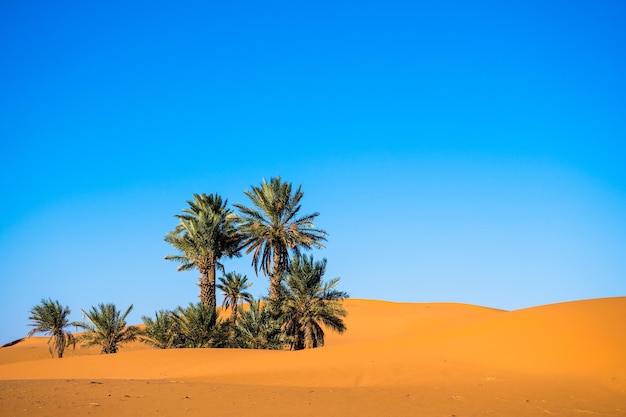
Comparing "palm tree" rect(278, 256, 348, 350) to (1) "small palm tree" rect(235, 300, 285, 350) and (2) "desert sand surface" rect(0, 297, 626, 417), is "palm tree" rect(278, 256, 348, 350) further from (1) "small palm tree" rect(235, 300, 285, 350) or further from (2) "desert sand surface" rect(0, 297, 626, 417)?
(2) "desert sand surface" rect(0, 297, 626, 417)

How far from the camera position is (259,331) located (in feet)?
77.1

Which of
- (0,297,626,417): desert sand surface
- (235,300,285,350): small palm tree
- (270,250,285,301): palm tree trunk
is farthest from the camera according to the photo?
(270,250,285,301): palm tree trunk

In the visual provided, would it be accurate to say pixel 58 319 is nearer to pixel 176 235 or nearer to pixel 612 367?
pixel 176 235

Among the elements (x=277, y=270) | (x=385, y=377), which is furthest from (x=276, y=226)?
(x=385, y=377)

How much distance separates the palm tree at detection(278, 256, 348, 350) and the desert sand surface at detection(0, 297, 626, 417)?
6.27 meters

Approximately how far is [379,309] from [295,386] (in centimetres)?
4302

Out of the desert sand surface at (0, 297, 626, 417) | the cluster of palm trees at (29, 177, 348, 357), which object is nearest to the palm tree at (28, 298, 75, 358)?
the cluster of palm trees at (29, 177, 348, 357)

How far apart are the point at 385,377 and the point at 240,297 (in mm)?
22071

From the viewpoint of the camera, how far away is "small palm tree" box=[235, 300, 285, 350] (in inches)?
918

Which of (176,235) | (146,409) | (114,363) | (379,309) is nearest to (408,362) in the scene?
(146,409)

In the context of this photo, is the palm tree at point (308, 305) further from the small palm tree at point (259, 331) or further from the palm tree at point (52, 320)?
the palm tree at point (52, 320)

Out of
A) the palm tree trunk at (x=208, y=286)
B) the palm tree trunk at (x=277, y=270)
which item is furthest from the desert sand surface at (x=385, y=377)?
the palm tree trunk at (x=208, y=286)

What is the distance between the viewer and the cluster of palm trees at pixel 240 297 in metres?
23.8

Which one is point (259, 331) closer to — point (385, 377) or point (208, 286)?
point (208, 286)
